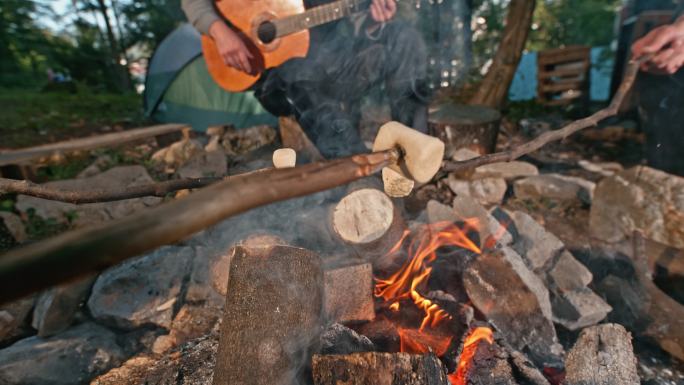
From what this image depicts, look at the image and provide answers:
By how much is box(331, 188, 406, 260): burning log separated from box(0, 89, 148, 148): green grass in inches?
306

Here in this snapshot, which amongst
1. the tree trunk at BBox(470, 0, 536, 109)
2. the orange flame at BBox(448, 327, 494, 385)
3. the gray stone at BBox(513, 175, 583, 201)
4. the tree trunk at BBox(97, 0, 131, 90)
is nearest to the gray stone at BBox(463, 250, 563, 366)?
the orange flame at BBox(448, 327, 494, 385)

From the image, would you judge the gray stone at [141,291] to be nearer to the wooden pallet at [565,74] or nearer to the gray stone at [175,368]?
the gray stone at [175,368]

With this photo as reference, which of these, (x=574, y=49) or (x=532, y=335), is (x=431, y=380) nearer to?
(x=532, y=335)

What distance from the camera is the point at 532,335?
90.5 inches

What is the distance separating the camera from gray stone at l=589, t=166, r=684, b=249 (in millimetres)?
3457

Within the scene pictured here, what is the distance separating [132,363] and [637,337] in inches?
143

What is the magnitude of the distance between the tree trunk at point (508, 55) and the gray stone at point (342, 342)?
7809 millimetres

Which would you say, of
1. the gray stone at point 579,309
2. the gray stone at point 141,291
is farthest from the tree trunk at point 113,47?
the gray stone at point 579,309

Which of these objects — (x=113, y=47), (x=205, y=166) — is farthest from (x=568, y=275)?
(x=113, y=47)

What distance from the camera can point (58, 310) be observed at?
247cm

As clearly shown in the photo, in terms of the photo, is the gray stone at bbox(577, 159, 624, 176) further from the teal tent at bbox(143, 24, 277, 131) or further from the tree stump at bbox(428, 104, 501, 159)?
the teal tent at bbox(143, 24, 277, 131)

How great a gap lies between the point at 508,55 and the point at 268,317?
28.5 feet

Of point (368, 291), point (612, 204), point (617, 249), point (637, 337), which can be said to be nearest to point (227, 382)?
point (368, 291)

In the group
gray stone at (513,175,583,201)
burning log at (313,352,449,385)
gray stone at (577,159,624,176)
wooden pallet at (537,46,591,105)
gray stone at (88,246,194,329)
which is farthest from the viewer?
wooden pallet at (537,46,591,105)
